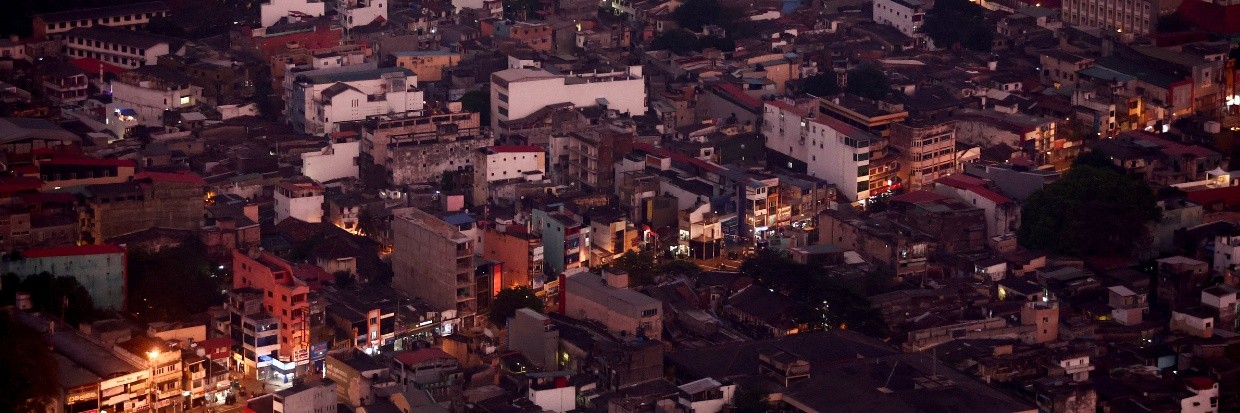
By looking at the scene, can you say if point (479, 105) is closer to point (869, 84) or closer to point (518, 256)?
point (869, 84)

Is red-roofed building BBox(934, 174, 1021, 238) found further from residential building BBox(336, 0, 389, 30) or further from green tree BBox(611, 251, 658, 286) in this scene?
residential building BBox(336, 0, 389, 30)

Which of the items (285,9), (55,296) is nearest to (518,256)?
(55,296)

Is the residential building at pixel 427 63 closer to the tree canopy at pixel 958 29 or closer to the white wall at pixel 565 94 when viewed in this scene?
the white wall at pixel 565 94

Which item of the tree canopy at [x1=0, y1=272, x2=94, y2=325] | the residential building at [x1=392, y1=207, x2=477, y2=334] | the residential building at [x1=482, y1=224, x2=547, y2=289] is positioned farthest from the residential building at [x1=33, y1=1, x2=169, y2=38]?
the residential building at [x1=482, y1=224, x2=547, y2=289]

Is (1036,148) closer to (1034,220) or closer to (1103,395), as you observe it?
(1034,220)

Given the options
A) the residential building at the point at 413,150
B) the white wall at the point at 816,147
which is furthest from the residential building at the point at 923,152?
the residential building at the point at 413,150
